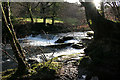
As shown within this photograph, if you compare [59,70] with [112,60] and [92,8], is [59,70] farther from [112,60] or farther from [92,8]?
[112,60]

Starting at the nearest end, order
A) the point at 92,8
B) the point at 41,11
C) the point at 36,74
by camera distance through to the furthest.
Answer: the point at 92,8 < the point at 36,74 < the point at 41,11

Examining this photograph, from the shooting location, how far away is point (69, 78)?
451 cm

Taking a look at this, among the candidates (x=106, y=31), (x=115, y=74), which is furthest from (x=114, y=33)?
(x=115, y=74)

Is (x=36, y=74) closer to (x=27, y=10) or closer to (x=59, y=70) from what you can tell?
(x=59, y=70)

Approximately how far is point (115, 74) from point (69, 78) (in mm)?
3273

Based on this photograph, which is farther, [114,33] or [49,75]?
[49,75]

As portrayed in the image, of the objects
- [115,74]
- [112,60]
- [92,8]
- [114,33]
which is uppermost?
[92,8]

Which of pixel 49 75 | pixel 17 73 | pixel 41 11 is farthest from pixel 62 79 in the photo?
pixel 41 11

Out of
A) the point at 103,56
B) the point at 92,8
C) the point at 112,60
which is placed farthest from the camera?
the point at 92,8

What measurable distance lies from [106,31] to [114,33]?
6.3 inches

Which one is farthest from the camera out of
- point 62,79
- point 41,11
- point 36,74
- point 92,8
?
point 41,11

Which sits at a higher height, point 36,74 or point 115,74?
point 115,74

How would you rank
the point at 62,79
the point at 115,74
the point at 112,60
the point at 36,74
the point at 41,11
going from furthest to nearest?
1. the point at 41,11
2. the point at 36,74
3. the point at 62,79
4. the point at 112,60
5. the point at 115,74

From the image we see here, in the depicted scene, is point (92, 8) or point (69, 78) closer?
point (92, 8)
